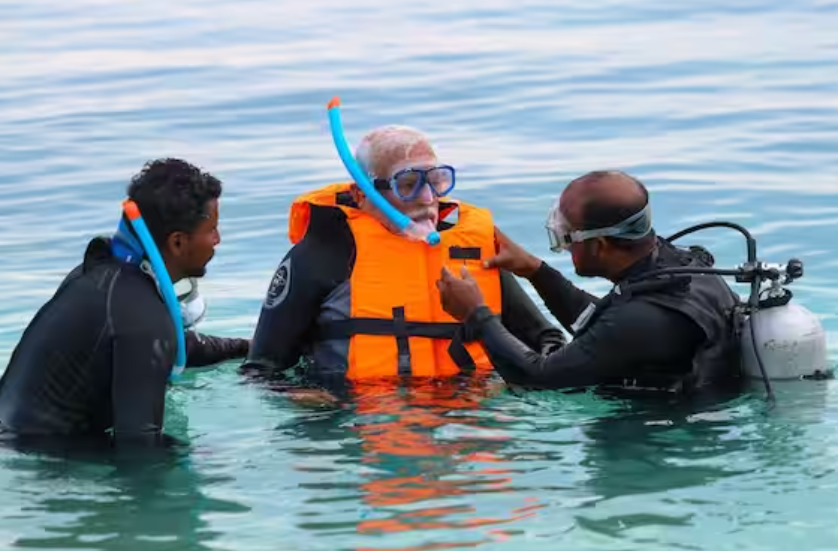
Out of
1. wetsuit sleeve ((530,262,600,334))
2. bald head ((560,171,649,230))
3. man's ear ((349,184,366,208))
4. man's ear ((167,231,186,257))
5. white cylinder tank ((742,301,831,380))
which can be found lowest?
white cylinder tank ((742,301,831,380))

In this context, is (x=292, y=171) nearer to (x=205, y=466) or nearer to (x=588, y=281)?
(x=588, y=281)

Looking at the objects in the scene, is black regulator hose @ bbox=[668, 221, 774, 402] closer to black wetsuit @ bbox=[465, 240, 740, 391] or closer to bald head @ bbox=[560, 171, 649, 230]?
black wetsuit @ bbox=[465, 240, 740, 391]

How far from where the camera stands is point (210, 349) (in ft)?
23.4

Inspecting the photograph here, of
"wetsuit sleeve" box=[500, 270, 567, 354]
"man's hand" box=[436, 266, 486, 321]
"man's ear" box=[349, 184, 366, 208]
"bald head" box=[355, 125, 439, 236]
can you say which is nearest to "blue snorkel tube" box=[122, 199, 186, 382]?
"man's hand" box=[436, 266, 486, 321]

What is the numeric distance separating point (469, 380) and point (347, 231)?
0.68 meters

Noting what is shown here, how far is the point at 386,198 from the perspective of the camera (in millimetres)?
6793

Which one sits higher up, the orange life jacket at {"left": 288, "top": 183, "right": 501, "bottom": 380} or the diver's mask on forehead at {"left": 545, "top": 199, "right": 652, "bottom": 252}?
the diver's mask on forehead at {"left": 545, "top": 199, "right": 652, "bottom": 252}

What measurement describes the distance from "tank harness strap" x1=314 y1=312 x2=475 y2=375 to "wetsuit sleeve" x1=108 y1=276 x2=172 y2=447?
1.36 meters

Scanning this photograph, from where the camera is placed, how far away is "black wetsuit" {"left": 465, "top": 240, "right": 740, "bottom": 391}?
Answer: 6.20 meters

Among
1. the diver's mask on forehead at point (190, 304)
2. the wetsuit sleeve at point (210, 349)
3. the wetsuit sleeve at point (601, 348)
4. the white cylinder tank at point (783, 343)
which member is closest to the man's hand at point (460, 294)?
the wetsuit sleeve at point (601, 348)

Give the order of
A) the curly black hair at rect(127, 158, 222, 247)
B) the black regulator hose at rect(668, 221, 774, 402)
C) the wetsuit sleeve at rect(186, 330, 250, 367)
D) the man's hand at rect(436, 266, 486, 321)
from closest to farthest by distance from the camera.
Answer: the curly black hair at rect(127, 158, 222, 247) < the black regulator hose at rect(668, 221, 774, 402) < the man's hand at rect(436, 266, 486, 321) < the wetsuit sleeve at rect(186, 330, 250, 367)

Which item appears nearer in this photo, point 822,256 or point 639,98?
point 822,256

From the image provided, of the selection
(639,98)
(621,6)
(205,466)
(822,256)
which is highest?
(621,6)

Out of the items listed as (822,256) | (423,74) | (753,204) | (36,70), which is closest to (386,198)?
(822,256)
